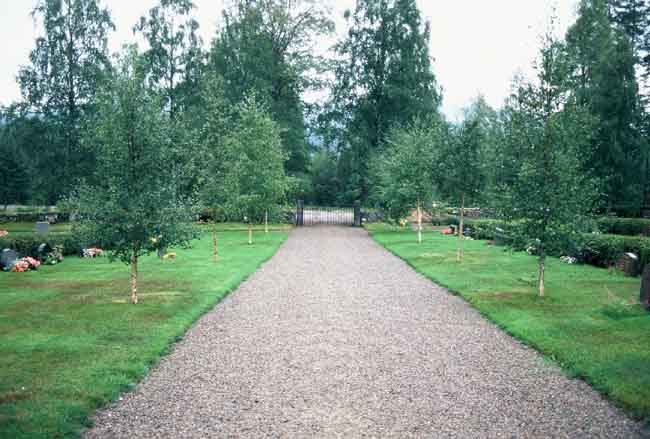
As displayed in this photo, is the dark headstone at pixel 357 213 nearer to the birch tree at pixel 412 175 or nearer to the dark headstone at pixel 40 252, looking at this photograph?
the birch tree at pixel 412 175

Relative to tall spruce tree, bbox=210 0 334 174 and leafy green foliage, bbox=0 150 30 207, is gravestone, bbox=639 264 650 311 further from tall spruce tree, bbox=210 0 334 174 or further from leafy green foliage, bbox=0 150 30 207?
leafy green foliage, bbox=0 150 30 207

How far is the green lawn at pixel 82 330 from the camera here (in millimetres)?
6242

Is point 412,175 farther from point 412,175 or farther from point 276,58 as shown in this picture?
point 276,58

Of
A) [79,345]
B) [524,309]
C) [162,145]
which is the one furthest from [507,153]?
[79,345]

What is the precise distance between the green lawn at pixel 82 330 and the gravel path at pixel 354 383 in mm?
406

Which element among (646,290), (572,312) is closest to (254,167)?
(572,312)

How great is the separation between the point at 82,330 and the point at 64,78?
3532 centimetres

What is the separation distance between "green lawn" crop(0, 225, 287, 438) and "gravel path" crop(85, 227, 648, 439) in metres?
0.41

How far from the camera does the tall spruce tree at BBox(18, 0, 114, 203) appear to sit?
37.9 m

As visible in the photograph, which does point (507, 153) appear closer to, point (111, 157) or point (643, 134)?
point (111, 157)

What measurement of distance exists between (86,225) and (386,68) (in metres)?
38.2

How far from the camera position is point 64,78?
39.0 metres

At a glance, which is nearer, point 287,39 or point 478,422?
point 478,422

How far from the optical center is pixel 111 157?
39.8ft
